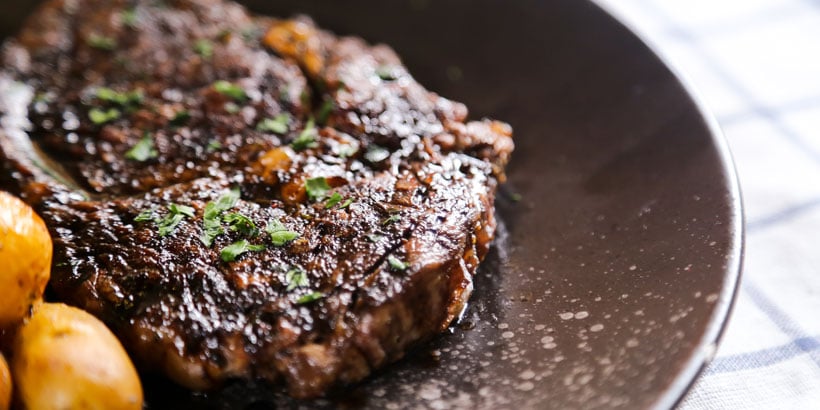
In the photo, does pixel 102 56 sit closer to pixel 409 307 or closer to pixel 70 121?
pixel 70 121

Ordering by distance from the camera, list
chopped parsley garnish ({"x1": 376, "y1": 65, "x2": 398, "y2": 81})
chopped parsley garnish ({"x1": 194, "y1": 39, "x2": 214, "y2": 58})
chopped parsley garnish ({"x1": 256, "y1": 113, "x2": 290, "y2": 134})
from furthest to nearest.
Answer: chopped parsley garnish ({"x1": 194, "y1": 39, "x2": 214, "y2": 58}) → chopped parsley garnish ({"x1": 376, "y1": 65, "x2": 398, "y2": 81}) → chopped parsley garnish ({"x1": 256, "y1": 113, "x2": 290, "y2": 134})

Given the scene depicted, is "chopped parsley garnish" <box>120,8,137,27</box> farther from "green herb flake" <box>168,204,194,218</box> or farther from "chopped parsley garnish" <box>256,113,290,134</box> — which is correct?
"green herb flake" <box>168,204,194,218</box>

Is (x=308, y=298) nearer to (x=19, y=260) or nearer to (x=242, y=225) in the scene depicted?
(x=242, y=225)

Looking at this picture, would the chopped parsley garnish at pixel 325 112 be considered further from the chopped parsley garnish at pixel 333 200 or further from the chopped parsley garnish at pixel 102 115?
the chopped parsley garnish at pixel 102 115

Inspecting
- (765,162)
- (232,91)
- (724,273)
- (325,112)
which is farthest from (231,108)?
(765,162)

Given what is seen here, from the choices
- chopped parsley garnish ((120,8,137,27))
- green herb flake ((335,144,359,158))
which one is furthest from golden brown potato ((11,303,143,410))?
chopped parsley garnish ((120,8,137,27))

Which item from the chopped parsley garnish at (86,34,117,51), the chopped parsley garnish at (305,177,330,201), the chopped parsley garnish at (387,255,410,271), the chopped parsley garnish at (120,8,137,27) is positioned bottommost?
the chopped parsley garnish at (387,255,410,271)

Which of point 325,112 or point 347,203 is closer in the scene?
point 347,203
